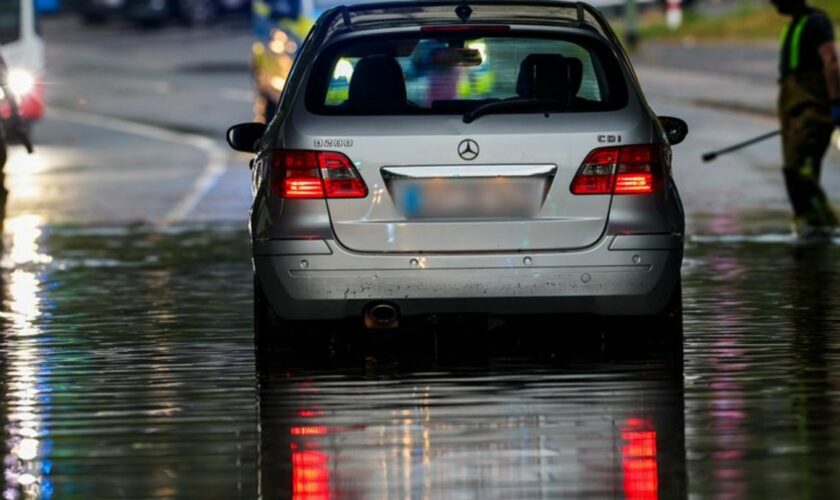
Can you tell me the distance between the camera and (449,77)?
1087 cm

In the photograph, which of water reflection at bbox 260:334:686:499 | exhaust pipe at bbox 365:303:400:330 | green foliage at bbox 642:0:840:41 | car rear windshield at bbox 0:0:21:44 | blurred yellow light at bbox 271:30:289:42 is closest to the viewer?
water reflection at bbox 260:334:686:499

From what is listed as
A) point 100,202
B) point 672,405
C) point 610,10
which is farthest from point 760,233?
point 610,10

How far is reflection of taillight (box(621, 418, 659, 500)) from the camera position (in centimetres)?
750

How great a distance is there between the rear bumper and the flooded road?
29 cm

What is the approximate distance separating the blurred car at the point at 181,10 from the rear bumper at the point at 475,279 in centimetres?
4977

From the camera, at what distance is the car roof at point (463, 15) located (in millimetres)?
10648

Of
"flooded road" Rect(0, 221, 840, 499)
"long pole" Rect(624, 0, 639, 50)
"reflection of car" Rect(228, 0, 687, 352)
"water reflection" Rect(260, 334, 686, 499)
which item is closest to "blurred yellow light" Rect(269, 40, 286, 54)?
"flooded road" Rect(0, 221, 840, 499)

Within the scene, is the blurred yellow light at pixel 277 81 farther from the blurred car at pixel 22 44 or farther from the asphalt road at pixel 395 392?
the asphalt road at pixel 395 392

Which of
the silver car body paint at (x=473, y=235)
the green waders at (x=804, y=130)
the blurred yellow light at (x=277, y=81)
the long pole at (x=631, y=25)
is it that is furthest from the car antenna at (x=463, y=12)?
the long pole at (x=631, y=25)

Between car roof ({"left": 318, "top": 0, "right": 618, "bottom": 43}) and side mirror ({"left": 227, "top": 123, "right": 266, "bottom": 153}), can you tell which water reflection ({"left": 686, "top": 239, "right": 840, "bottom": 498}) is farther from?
side mirror ({"left": 227, "top": 123, "right": 266, "bottom": 153})

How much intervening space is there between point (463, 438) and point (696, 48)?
38.3m

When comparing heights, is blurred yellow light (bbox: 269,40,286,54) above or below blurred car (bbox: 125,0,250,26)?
above

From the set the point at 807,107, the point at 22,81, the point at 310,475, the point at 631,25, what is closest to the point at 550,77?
the point at 310,475

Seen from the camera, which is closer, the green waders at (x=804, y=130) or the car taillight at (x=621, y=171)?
the car taillight at (x=621, y=171)
